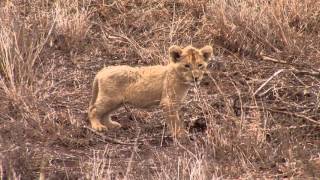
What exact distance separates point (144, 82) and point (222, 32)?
6.95ft

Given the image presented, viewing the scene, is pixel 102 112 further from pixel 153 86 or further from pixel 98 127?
pixel 153 86

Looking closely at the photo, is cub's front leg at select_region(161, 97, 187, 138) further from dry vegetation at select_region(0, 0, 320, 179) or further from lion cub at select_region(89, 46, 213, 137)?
dry vegetation at select_region(0, 0, 320, 179)

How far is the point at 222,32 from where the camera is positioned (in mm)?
→ 8211

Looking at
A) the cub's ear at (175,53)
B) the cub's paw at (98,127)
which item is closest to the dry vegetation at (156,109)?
the cub's paw at (98,127)

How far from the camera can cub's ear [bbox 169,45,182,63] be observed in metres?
6.07

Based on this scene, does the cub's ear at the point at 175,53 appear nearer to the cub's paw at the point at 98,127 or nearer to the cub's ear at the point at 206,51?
the cub's ear at the point at 206,51

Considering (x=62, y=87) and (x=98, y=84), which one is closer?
(x=98, y=84)

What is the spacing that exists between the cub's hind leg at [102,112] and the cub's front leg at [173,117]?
0.46 metres

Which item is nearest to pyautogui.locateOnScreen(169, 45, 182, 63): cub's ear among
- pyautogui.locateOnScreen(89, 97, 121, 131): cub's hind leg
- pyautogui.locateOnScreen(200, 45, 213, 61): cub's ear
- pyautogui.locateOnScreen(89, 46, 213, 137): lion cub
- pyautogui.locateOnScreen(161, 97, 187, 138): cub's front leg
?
pyautogui.locateOnScreen(89, 46, 213, 137): lion cub

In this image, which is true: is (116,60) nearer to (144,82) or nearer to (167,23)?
(167,23)

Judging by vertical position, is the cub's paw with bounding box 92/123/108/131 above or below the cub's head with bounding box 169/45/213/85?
below

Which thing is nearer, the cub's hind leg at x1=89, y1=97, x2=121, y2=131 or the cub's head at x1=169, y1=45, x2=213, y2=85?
the cub's head at x1=169, y1=45, x2=213, y2=85

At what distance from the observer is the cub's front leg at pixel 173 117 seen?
604cm

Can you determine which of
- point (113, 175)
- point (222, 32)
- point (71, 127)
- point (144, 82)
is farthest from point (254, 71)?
point (113, 175)
